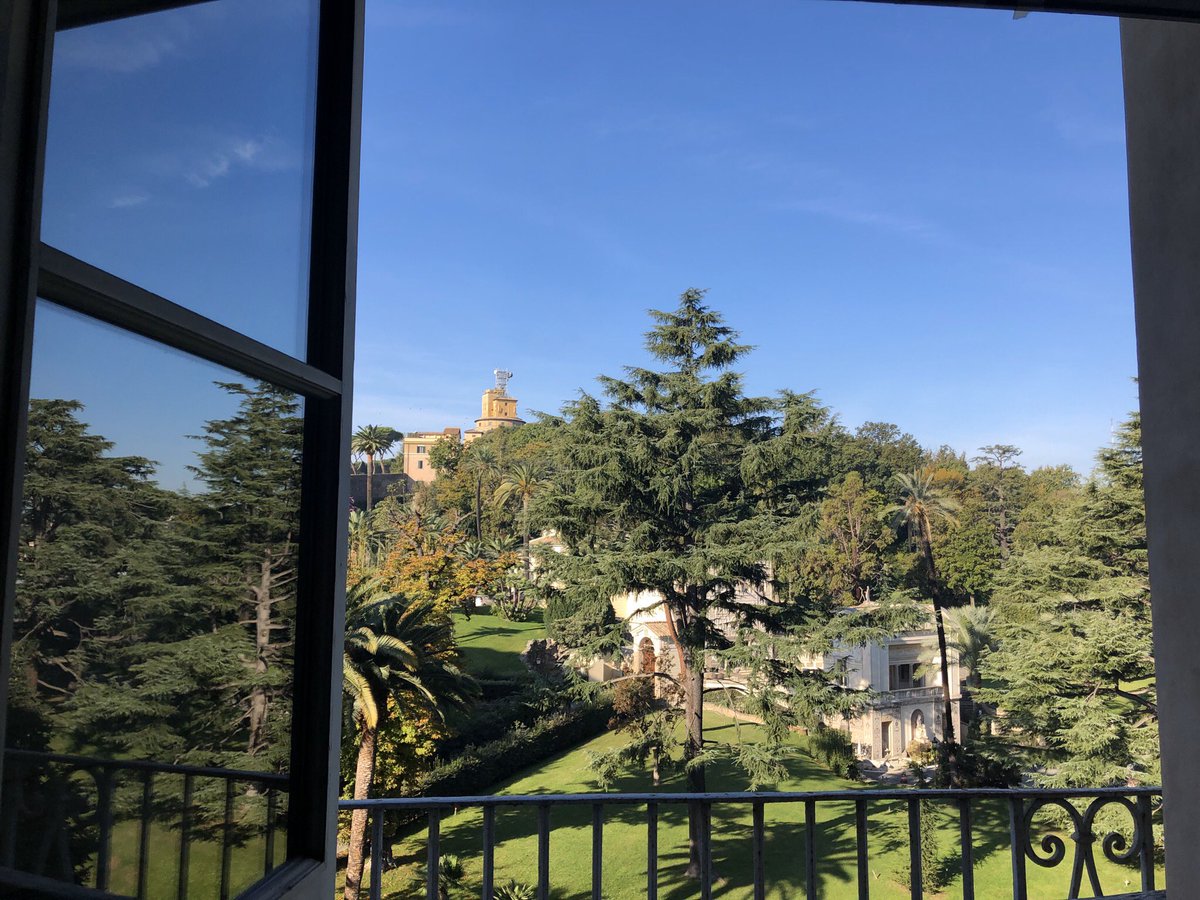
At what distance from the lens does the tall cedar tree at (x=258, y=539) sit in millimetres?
914

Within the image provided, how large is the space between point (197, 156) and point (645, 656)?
17.5m

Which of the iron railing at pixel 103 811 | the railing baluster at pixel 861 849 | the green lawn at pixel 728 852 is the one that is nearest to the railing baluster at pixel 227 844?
the iron railing at pixel 103 811

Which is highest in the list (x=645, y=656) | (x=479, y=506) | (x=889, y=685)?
(x=479, y=506)

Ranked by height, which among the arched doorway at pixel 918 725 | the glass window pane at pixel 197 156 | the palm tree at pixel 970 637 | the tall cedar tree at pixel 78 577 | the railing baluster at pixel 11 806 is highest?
the glass window pane at pixel 197 156

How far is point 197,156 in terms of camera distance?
878 mm

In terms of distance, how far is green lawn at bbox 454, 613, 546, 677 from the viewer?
19.8 meters

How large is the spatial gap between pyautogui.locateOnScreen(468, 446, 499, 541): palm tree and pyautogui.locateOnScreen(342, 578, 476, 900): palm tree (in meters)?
14.9

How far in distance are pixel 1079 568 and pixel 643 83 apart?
2577 cm

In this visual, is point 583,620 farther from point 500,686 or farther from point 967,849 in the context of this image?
point 967,849

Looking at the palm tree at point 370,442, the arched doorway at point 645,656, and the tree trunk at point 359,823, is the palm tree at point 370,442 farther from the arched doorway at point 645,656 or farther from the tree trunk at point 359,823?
the tree trunk at point 359,823

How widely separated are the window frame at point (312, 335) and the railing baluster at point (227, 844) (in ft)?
0.18

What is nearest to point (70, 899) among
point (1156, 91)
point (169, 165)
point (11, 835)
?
point (11, 835)

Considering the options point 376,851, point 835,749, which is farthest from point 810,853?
point 835,749

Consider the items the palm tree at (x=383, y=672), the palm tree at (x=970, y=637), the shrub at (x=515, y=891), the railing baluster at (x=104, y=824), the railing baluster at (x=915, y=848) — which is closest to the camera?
the railing baluster at (x=104, y=824)
